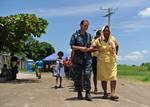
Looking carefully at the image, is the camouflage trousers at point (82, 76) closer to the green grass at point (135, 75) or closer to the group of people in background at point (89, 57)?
the group of people in background at point (89, 57)

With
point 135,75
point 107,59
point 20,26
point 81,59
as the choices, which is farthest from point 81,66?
point 135,75

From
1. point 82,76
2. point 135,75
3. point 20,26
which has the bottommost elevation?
point 82,76

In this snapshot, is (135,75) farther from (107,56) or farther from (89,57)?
(89,57)

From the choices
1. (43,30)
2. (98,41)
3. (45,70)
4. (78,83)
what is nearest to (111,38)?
(98,41)

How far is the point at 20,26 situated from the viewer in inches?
1158

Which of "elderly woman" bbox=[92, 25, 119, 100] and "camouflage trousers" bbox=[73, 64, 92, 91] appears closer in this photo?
"camouflage trousers" bbox=[73, 64, 92, 91]

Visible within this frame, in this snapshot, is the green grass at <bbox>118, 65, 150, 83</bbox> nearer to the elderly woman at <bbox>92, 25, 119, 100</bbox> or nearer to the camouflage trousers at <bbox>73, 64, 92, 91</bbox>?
the elderly woman at <bbox>92, 25, 119, 100</bbox>

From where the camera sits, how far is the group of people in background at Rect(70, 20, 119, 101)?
12.9 m

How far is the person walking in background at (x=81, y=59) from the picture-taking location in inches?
507

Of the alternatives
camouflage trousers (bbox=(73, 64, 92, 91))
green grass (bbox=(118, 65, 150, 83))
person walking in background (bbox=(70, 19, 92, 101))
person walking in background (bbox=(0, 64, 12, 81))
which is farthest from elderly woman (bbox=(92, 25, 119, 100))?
green grass (bbox=(118, 65, 150, 83))

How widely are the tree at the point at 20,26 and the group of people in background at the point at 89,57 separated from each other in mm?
15953

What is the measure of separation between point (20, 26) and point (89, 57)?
16.8 m

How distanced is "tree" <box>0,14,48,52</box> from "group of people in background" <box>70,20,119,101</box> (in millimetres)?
15953

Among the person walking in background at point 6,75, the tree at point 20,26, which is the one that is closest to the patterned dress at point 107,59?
the tree at point 20,26
